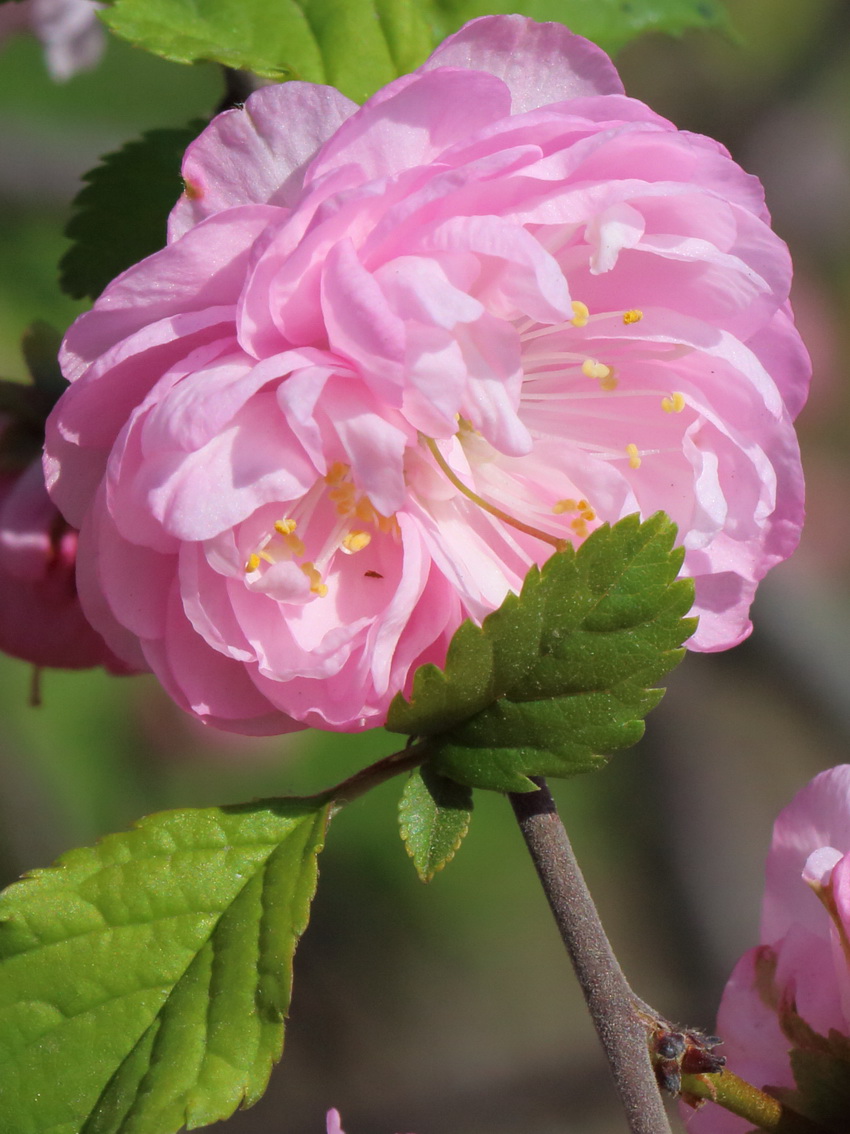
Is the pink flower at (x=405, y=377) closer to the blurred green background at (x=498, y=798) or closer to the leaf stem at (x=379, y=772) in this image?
the leaf stem at (x=379, y=772)

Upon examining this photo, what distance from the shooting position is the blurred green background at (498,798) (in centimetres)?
317

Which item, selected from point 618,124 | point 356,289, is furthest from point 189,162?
point 618,124

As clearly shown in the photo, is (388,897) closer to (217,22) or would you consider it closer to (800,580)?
(800,580)

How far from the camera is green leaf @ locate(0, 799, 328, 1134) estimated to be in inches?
28.6

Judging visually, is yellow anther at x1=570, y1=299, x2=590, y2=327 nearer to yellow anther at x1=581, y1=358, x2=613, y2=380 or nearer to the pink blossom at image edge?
yellow anther at x1=581, y1=358, x2=613, y2=380

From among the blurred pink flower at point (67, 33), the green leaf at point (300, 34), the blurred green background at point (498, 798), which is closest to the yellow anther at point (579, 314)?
the green leaf at point (300, 34)

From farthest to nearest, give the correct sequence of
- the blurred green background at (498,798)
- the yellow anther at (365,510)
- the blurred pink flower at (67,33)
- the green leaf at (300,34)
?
the blurred green background at (498,798)
the blurred pink flower at (67,33)
the green leaf at (300,34)
the yellow anther at (365,510)

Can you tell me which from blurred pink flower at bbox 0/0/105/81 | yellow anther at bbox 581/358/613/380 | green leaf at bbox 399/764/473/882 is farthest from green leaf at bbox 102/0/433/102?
blurred pink flower at bbox 0/0/105/81

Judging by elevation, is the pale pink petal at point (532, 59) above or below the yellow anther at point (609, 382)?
above

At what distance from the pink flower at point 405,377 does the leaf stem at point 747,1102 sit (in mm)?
297

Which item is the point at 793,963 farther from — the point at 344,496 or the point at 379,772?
the point at 344,496

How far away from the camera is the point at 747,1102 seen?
850 millimetres

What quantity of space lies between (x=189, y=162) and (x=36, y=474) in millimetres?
490

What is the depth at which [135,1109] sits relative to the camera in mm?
712
